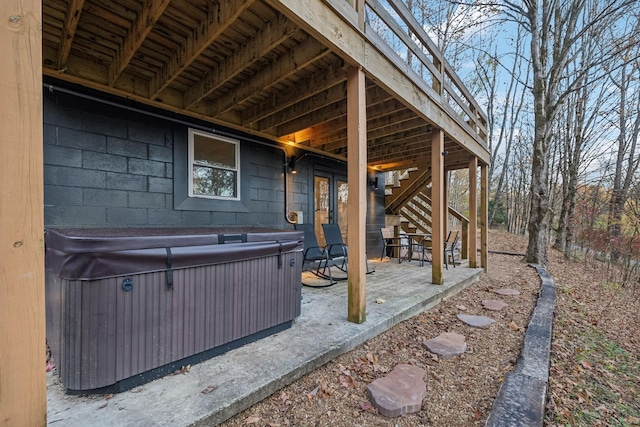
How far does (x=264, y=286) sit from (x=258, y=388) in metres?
0.81

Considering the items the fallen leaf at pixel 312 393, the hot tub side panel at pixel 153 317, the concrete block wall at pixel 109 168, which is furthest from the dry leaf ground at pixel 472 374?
the concrete block wall at pixel 109 168

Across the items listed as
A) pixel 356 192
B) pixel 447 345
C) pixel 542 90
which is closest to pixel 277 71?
pixel 356 192

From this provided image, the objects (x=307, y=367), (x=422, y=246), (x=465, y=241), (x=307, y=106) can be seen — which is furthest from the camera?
(x=465, y=241)

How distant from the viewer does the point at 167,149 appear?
3.44 m

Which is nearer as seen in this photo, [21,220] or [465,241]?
[21,220]

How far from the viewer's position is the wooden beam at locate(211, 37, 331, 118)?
2494 mm

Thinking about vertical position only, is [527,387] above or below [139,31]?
below

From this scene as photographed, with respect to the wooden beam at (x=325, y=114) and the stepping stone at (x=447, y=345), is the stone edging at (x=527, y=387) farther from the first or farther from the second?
the wooden beam at (x=325, y=114)

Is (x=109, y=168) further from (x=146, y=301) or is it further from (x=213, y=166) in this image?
(x=146, y=301)

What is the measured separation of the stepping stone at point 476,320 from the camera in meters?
3.12

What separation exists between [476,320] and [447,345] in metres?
0.95

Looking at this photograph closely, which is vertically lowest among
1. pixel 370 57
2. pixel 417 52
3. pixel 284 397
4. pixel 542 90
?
pixel 284 397

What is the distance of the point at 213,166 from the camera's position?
3.90m

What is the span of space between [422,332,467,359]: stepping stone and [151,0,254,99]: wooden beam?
10.3ft
